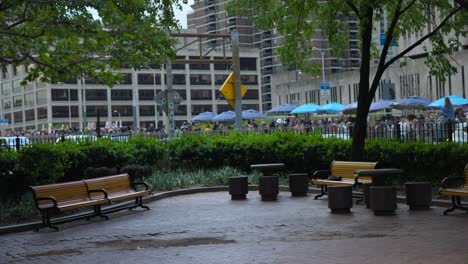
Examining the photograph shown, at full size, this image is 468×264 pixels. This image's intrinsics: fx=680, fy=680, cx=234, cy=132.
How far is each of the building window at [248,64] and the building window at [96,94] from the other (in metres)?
26.8

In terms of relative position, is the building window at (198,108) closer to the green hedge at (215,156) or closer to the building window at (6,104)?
the building window at (6,104)

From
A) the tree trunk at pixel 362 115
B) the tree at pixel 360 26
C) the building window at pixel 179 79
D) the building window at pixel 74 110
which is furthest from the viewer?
the building window at pixel 179 79

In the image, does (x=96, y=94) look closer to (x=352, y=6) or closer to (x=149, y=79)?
(x=149, y=79)

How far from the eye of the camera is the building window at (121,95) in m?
111

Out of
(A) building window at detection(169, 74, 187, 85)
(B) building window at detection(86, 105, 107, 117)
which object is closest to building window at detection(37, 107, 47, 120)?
(B) building window at detection(86, 105, 107, 117)

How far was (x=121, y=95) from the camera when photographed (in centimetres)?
11169

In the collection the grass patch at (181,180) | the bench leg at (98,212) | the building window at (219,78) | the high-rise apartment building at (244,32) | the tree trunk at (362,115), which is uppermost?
the high-rise apartment building at (244,32)

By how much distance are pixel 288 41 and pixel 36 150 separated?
7.63 meters

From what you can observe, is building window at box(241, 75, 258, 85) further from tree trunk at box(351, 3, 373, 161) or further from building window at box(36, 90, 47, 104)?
tree trunk at box(351, 3, 373, 161)

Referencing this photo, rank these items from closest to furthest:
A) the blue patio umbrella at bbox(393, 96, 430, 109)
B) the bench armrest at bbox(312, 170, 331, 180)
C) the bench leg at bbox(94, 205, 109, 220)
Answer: the bench leg at bbox(94, 205, 109, 220) < the bench armrest at bbox(312, 170, 331, 180) < the blue patio umbrella at bbox(393, 96, 430, 109)

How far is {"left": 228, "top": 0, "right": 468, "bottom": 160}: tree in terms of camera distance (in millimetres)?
17391

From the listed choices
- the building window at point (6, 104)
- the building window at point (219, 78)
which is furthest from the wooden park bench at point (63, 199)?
the building window at point (6, 104)

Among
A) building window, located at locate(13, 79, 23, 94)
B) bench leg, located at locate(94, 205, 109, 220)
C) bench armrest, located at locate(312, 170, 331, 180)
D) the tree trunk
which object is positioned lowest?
bench leg, located at locate(94, 205, 109, 220)

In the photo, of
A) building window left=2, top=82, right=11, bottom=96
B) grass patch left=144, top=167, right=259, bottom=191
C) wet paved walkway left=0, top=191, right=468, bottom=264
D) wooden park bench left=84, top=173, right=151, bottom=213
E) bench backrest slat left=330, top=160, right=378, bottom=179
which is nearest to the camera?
wet paved walkway left=0, top=191, right=468, bottom=264
